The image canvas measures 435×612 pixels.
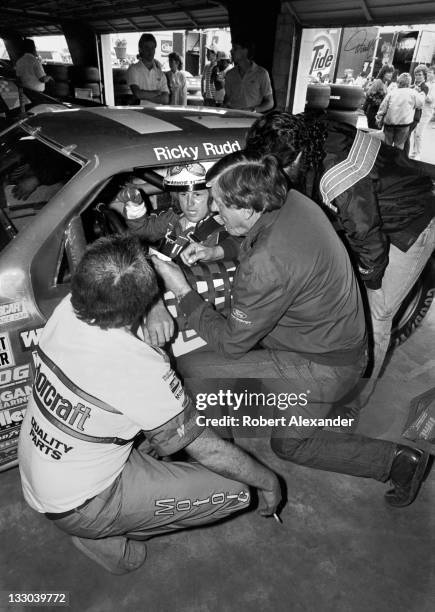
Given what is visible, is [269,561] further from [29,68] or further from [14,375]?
[29,68]

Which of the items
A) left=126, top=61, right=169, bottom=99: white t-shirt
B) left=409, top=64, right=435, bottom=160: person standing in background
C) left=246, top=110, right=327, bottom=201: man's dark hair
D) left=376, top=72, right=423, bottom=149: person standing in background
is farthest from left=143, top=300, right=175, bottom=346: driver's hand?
left=409, top=64, right=435, bottom=160: person standing in background

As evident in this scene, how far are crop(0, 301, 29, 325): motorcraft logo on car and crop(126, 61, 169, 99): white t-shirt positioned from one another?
19.5 ft

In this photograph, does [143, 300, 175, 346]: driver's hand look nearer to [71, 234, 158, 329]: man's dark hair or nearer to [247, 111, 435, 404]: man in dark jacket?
[71, 234, 158, 329]: man's dark hair

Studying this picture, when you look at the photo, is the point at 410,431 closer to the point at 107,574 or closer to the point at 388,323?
the point at 388,323

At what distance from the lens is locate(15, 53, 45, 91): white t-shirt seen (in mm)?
7957

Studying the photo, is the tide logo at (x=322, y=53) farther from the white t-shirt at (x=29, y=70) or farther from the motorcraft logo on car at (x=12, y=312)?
the motorcraft logo on car at (x=12, y=312)

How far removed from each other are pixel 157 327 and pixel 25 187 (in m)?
1.30

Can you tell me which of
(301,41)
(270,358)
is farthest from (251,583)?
(301,41)

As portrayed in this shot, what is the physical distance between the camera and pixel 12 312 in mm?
1731

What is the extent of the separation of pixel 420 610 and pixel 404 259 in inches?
68.9

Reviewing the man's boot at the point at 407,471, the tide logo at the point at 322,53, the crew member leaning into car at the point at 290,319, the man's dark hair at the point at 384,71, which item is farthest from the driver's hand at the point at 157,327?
the man's dark hair at the point at 384,71

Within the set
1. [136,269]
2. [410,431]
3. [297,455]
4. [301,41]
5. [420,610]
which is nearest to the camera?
[136,269]

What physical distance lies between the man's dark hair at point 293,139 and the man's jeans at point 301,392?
0.93m

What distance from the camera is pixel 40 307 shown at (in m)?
1.80
